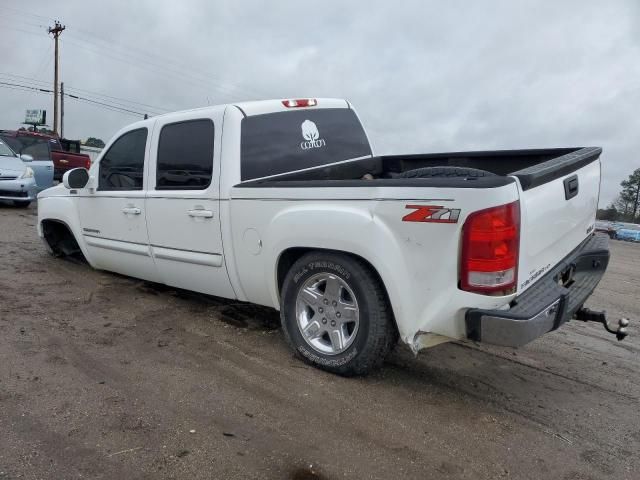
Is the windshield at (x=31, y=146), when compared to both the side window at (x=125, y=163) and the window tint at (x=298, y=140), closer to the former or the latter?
the side window at (x=125, y=163)

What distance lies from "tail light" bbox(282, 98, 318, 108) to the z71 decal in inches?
79.1

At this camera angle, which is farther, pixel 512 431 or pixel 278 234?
pixel 278 234

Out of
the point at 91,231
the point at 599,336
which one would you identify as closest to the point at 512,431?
the point at 599,336

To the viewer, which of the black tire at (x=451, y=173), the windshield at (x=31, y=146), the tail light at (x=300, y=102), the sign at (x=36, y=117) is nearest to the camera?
the black tire at (x=451, y=173)

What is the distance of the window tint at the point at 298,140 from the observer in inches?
164

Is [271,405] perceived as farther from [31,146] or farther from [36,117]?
[36,117]

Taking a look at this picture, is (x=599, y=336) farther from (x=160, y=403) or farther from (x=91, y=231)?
(x=91, y=231)

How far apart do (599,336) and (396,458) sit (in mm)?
3196

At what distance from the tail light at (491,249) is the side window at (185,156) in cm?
216

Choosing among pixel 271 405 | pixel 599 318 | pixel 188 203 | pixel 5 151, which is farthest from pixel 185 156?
pixel 5 151

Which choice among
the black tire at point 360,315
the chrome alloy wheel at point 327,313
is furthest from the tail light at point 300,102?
the chrome alloy wheel at point 327,313

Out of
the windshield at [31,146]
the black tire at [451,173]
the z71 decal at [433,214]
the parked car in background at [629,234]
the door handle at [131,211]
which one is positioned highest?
the windshield at [31,146]

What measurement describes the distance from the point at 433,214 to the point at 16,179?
10.9 meters

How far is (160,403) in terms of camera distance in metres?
3.09
